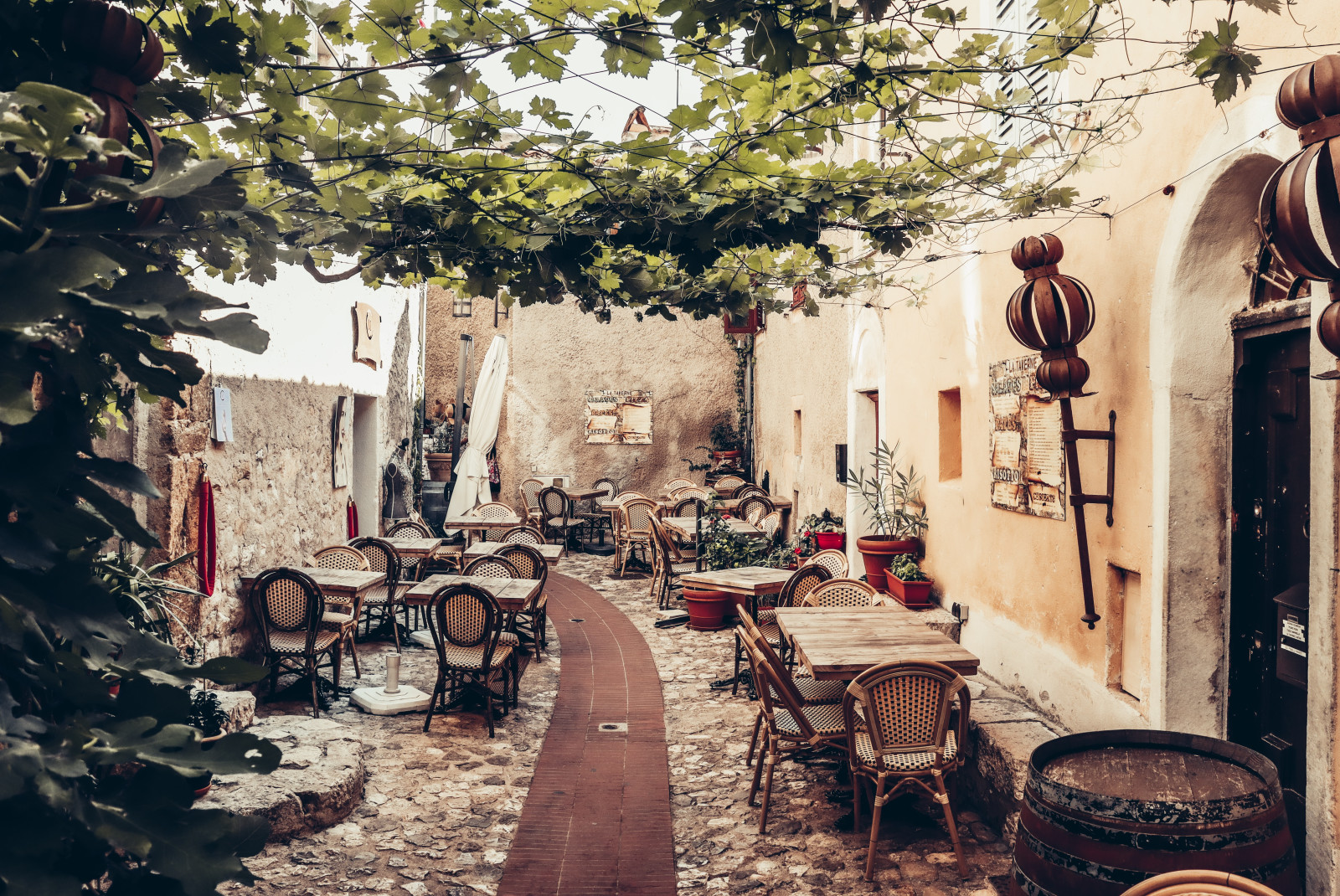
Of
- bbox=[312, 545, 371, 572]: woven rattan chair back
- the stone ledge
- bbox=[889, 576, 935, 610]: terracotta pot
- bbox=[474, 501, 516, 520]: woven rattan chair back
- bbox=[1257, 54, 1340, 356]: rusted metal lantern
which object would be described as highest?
bbox=[1257, 54, 1340, 356]: rusted metal lantern

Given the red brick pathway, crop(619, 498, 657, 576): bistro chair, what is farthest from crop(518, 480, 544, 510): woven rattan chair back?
the red brick pathway

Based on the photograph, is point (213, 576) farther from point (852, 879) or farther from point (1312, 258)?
point (1312, 258)

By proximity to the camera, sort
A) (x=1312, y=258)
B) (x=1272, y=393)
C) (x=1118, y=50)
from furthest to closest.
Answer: (x=1118, y=50)
(x=1272, y=393)
(x=1312, y=258)

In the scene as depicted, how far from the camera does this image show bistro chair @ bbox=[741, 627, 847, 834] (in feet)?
→ 14.5

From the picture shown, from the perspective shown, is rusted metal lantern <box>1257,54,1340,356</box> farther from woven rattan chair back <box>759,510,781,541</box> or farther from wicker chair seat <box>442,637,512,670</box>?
woven rattan chair back <box>759,510,781,541</box>

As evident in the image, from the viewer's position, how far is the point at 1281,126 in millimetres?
3023

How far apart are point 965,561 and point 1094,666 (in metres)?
2.02

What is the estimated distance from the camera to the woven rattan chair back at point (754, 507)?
454 inches

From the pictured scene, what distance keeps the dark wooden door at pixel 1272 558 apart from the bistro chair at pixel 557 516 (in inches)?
427

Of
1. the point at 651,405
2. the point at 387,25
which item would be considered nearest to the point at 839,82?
the point at 387,25

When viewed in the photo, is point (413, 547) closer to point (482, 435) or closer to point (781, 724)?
point (482, 435)

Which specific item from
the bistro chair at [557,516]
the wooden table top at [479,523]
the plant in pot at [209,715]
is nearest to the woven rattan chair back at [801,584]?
the plant in pot at [209,715]

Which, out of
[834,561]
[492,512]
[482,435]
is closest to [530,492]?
[482,435]

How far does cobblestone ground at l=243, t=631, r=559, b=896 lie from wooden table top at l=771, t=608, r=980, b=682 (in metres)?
1.80
